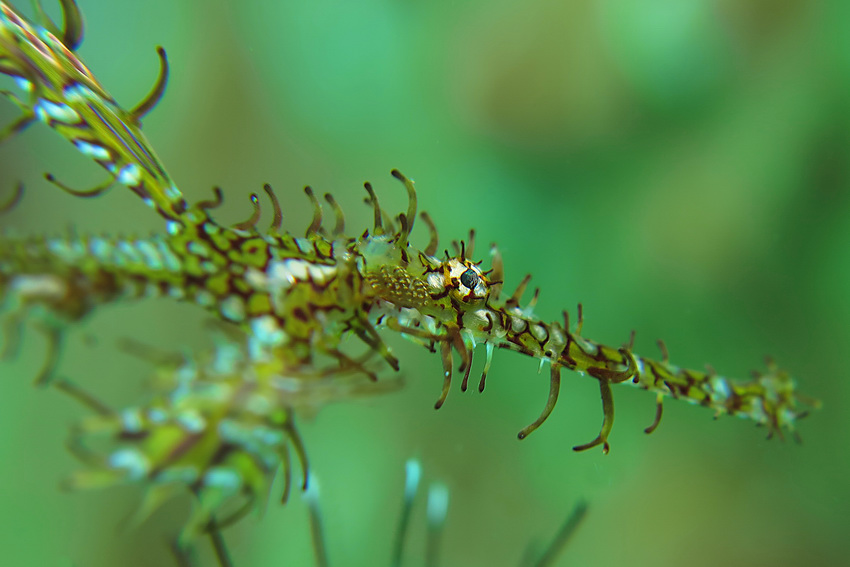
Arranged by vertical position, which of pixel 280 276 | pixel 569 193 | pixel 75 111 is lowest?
pixel 280 276

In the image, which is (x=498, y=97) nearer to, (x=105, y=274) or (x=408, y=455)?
(x=408, y=455)

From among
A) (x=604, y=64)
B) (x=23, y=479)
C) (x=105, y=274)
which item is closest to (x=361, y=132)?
(x=604, y=64)

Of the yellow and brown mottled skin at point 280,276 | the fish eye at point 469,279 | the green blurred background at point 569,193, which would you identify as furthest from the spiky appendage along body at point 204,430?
the green blurred background at point 569,193

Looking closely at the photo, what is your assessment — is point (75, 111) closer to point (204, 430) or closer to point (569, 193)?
point (204, 430)

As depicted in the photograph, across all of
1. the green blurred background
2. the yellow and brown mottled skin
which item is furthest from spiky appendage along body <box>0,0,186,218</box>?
the green blurred background

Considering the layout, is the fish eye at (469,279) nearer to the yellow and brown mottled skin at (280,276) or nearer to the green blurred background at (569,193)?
the yellow and brown mottled skin at (280,276)

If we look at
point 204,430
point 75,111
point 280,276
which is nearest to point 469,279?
point 280,276

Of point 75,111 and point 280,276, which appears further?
point 75,111

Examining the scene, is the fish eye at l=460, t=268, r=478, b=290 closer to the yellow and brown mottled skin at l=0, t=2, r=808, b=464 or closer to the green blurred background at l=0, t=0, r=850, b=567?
the yellow and brown mottled skin at l=0, t=2, r=808, b=464
